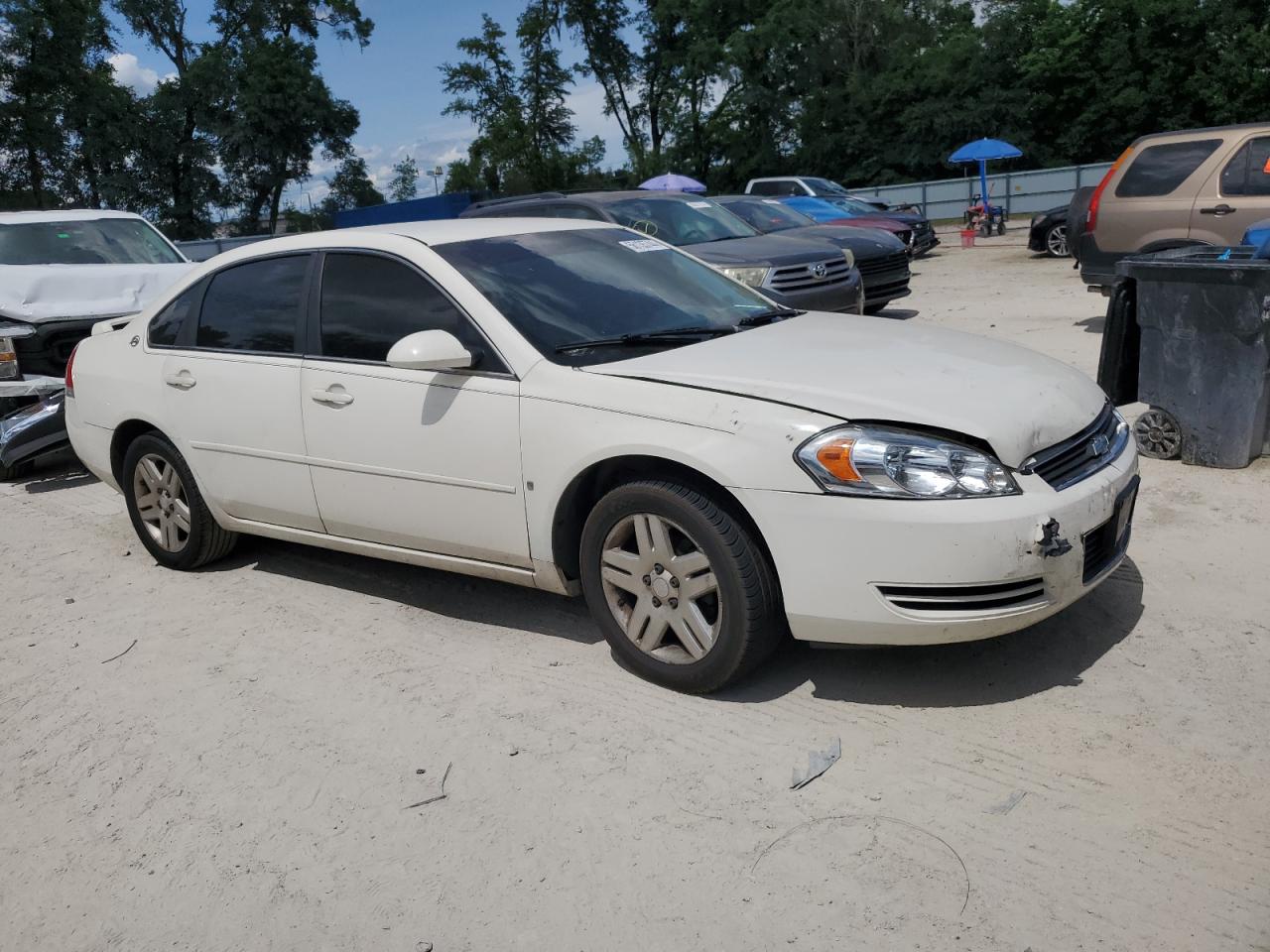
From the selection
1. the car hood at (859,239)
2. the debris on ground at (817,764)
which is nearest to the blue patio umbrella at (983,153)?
the car hood at (859,239)

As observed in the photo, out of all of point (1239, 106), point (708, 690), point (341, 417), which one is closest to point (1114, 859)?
point (708, 690)

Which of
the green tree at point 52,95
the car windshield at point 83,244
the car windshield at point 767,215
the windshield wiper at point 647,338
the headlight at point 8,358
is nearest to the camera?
the windshield wiper at point 647,338

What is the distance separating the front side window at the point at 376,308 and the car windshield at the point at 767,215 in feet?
31.4

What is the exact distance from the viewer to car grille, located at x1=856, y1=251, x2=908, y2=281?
1234 centimetres

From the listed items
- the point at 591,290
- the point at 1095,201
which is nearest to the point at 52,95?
the point at 1095,201

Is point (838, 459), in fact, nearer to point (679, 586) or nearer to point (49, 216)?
point (679, 586)

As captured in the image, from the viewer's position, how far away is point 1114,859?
283 centimetres

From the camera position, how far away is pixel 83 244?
386 inches

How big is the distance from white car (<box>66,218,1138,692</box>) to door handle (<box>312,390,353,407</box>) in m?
0.01

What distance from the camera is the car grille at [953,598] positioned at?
3420 millimetres

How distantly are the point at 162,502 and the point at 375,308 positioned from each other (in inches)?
72.5

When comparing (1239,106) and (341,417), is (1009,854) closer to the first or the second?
(341,417)

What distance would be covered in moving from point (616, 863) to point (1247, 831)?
1.63 metres

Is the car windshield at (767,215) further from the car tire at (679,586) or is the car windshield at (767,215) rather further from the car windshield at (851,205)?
the car tire at (679,586)
